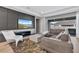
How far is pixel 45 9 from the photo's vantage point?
1698mm

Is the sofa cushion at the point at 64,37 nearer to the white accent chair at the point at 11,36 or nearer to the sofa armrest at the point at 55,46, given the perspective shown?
the sofa armrest at the point at 55,46

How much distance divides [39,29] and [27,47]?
55cm

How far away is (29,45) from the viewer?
1714mm

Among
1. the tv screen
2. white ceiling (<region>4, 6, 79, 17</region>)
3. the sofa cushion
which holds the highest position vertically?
white ceiling (<region>4, 6, 79, 17</region>)

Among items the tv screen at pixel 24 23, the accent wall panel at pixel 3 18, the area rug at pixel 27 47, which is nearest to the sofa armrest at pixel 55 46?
the area rug at pixel 27 47

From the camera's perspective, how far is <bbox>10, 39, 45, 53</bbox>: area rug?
1615 millimetres

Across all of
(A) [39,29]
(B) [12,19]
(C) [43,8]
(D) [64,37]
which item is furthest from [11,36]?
(D) [64,37]

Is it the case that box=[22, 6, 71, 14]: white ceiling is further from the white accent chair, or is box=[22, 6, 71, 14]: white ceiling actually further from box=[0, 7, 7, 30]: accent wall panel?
the white accent chair

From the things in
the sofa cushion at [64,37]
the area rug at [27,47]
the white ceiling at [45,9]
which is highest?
the white ceiling at [45,9]

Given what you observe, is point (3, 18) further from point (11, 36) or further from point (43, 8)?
point (43, 8)

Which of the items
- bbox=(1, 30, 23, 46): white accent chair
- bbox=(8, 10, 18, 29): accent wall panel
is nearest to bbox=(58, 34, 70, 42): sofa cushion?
bbox=(1, 30, 23, 46): white accent chair

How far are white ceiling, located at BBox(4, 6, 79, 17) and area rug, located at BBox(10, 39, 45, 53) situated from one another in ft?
2.44

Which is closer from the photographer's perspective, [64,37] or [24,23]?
[64,37]

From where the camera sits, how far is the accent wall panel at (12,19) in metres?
1.71
